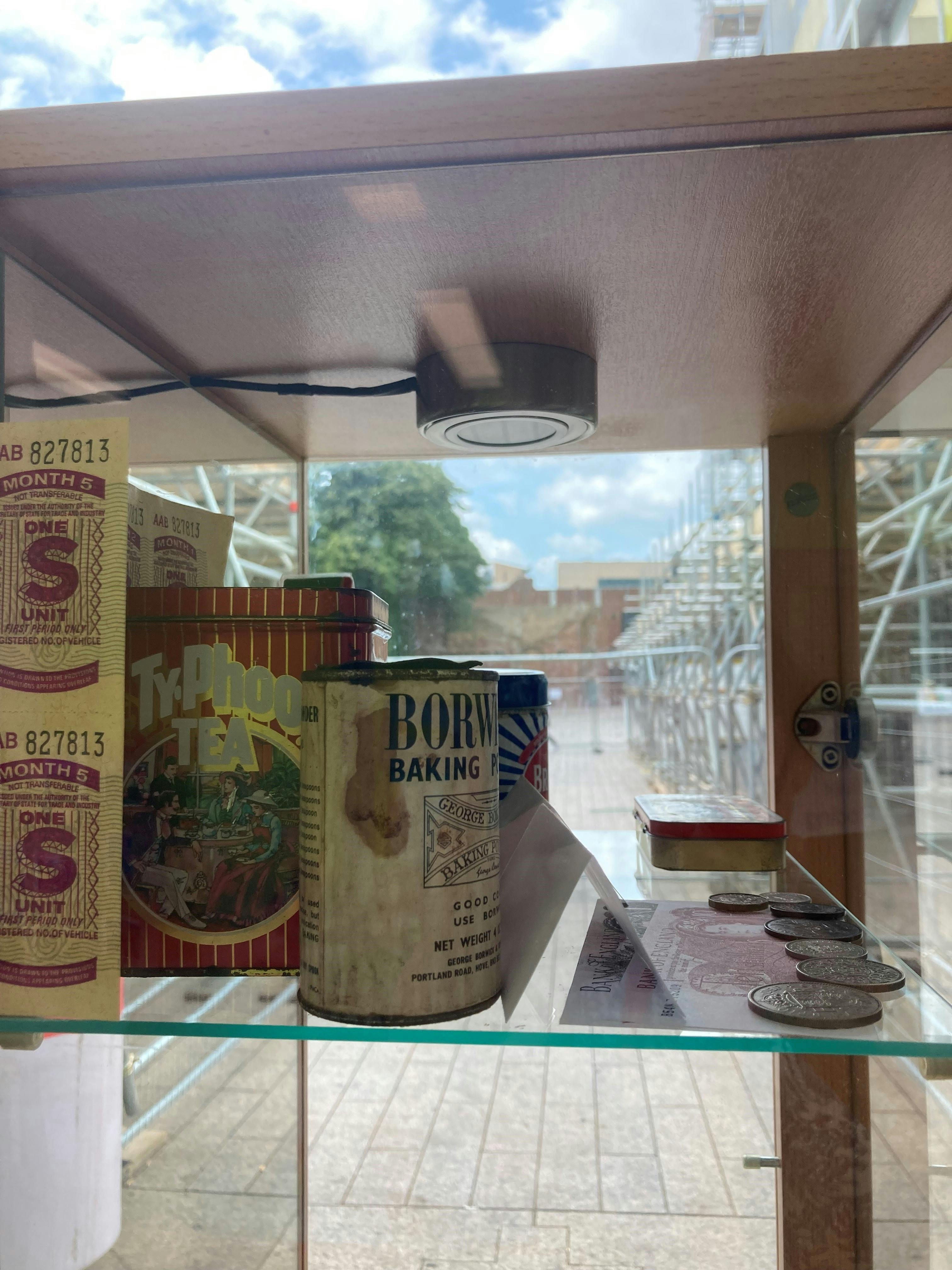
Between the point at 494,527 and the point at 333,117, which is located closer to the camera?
the point at 333,117

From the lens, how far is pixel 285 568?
59 centimetres

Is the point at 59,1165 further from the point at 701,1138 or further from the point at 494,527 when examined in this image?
the point at 701,1138

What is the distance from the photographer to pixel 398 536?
0.65 m

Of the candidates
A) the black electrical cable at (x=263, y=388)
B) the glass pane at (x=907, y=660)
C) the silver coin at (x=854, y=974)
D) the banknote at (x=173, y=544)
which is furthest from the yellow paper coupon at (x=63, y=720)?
the glass pane at (x=907, y=660)

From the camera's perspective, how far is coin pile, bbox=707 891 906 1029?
0.29 meters

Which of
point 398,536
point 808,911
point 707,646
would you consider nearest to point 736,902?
point 808,911

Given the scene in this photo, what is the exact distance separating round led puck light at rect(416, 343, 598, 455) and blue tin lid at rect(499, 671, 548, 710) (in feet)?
0.47

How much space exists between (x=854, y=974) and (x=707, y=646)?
2.45 feet

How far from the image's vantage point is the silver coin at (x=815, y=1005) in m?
0.28

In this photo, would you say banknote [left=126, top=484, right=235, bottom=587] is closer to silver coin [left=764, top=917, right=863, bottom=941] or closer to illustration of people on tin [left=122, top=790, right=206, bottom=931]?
illustration of people on tin [left=122, top=790, right=206, bottom=931]

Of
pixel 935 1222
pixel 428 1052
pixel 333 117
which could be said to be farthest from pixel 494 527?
pixel 428 1052

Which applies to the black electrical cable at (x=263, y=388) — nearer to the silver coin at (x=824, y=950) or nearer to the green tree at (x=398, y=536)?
the green tree at (x=398, y=536)

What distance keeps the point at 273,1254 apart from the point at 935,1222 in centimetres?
47

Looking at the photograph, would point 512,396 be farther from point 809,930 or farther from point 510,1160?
point 510,1160
